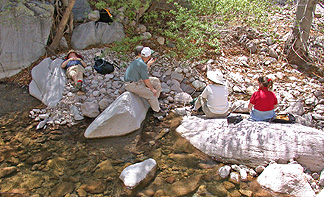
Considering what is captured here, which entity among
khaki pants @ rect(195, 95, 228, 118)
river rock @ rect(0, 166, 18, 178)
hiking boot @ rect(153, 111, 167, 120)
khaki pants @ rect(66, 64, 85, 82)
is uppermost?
khaki pants @ rect(66, 64, 85, 82)

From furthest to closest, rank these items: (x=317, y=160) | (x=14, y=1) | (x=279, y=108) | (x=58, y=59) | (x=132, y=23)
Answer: (x=132, y=23) → (x=14, y=1) → (x=58, y=59) → (x=279, y=108) → (x=317, y=160)

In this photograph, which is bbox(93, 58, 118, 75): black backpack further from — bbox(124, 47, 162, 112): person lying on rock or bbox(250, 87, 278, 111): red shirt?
bbox(250, 87, 278, 111): red shirt

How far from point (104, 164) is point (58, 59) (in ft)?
11.4

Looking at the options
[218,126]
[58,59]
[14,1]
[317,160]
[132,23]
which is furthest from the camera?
[132,23]

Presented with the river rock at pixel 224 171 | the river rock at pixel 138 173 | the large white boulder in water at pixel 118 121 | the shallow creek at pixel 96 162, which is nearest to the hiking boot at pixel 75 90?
the shallow creek at pixel 96 162

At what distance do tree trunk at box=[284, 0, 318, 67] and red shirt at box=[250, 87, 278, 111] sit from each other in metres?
A: 2.47

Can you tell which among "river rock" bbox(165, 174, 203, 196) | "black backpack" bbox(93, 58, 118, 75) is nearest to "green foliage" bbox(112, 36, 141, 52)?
"black backpack" bbox(93, 58, 118, 75)

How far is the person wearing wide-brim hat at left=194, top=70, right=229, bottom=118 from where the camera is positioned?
453cm

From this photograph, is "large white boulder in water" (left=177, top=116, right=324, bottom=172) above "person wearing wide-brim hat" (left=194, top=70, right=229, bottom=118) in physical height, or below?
below

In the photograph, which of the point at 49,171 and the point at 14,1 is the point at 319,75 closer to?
the point at 49,171

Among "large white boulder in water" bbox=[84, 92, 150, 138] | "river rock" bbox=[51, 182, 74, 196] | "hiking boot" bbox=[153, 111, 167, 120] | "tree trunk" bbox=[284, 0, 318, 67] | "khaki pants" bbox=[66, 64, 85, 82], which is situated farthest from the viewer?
"tree trunk" bbox=[284, 0, 318, 67]

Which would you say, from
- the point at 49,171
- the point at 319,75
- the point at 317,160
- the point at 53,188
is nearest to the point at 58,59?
the point at 49,171

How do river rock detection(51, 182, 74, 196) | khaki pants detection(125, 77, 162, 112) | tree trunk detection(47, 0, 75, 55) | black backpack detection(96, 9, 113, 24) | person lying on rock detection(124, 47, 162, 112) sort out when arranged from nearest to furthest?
river rock detection(51, 182, 74, 196) < person lying on rock detection(124, 47, 162, 112) < khaki pants detection(125, 77, 162, 112) < tree trunk detection(47, 0, 75, 55) < black backpack detection(96, 9, 113, 24)

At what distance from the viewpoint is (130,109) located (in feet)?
15.5
